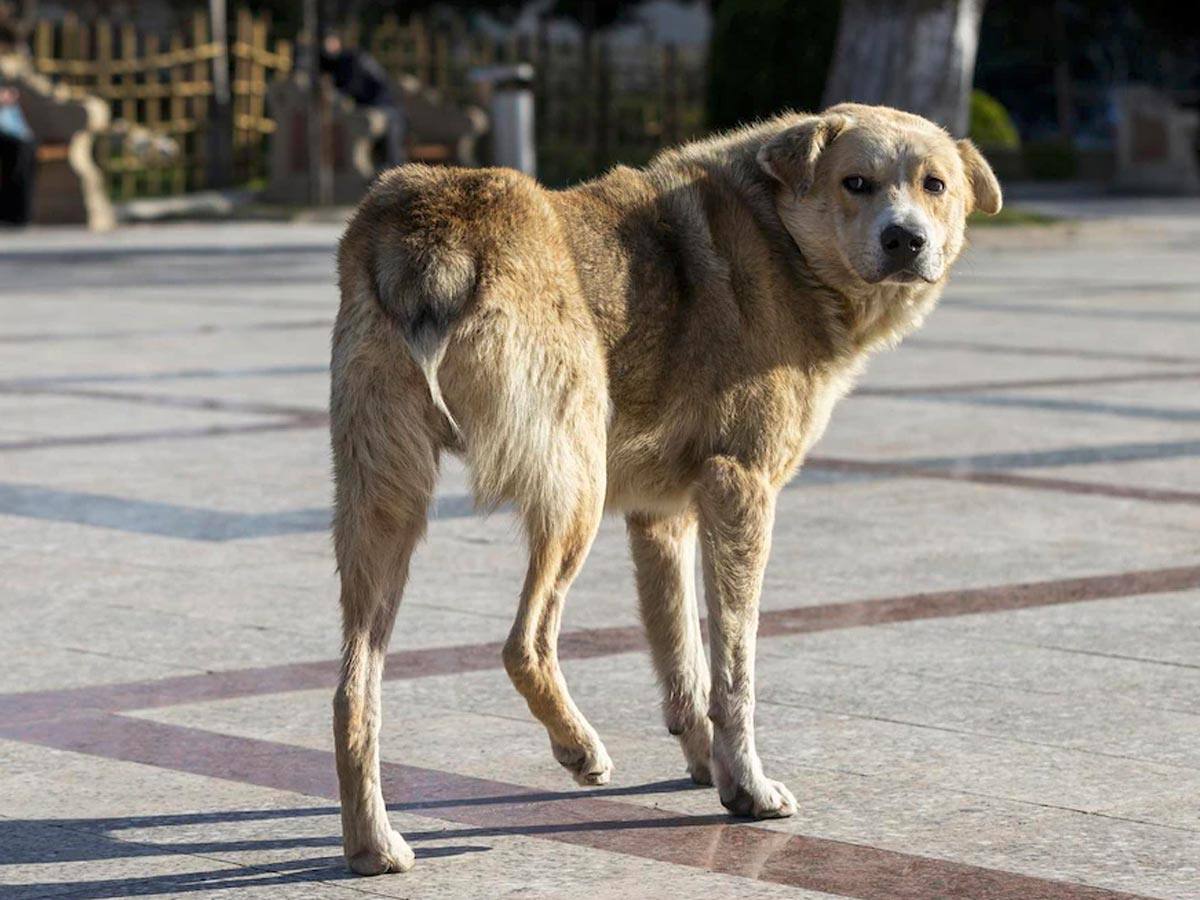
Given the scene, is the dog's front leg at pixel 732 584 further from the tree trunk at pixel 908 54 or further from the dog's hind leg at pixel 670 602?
the tree trunk at pixel 908 54

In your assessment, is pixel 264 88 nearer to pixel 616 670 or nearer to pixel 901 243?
pixel 616 670

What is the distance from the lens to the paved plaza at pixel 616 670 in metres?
4.41

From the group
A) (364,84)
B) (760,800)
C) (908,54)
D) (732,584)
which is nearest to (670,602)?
(732,584)

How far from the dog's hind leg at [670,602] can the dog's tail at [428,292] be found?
3.21 feet

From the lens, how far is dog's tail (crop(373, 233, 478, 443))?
4207 mm

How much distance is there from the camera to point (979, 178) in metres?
5.14

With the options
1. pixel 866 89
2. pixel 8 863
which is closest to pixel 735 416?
pixel 8 863

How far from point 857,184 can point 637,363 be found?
631 mm

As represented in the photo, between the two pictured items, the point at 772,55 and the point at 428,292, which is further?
the point at 772,55

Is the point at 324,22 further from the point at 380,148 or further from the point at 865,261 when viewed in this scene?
the point at 865,261

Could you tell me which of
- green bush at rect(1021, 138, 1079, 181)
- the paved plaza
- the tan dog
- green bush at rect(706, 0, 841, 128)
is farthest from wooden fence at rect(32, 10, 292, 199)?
the tan dog

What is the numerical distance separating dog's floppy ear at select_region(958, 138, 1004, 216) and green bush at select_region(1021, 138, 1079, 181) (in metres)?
31.3

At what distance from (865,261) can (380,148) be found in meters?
25.4

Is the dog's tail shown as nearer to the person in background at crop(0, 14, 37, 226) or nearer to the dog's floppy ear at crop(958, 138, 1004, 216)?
the dog's floppy ear at crop(958, 138, 1004, 216)
